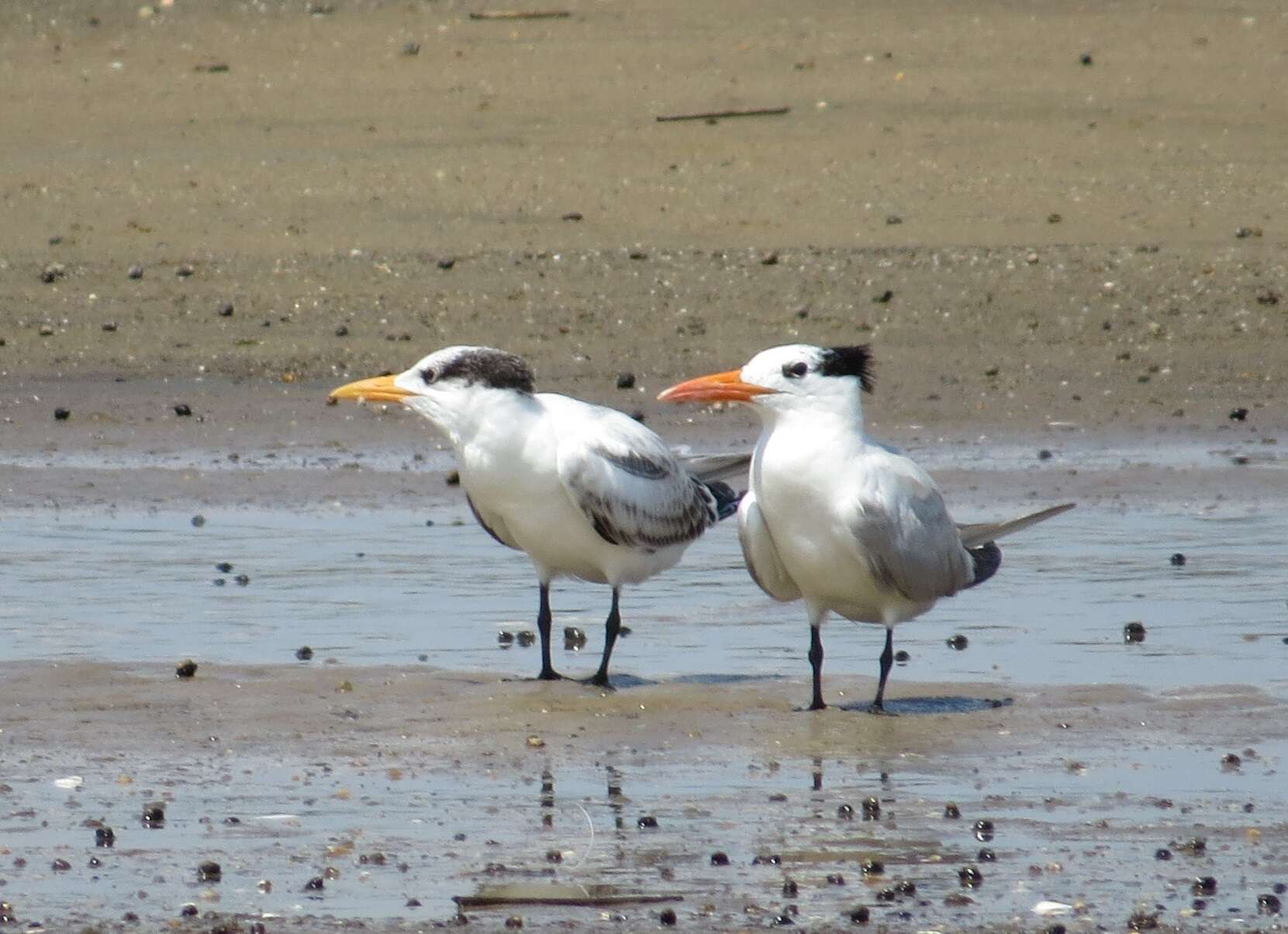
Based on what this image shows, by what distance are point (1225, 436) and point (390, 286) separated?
507 cm

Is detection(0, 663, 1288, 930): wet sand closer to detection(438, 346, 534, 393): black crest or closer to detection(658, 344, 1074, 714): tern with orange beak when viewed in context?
detection(658, 344, 1074, 714): tern with orange beak

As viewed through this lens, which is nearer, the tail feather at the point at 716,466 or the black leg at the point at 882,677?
the black leg at the point at 882,677

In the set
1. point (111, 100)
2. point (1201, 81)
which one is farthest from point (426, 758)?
point (1201, 81)

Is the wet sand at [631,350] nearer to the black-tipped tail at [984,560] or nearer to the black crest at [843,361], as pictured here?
the black-tipped tail at [984,560]

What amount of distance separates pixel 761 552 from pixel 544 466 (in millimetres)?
750

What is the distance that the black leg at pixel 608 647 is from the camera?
8.22m

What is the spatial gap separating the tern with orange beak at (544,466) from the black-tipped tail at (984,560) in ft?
3.38

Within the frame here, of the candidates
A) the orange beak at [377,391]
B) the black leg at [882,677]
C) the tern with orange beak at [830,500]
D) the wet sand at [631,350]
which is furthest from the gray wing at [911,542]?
the orange beak at [377,391]

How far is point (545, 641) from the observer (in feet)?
27.6

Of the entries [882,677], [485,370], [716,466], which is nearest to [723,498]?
[716,466]

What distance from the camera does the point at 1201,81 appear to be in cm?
1923

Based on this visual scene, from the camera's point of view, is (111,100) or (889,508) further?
(111,100)

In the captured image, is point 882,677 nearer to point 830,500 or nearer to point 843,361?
point 830,500

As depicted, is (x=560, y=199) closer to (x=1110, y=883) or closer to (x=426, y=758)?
(x=426, y=758)
